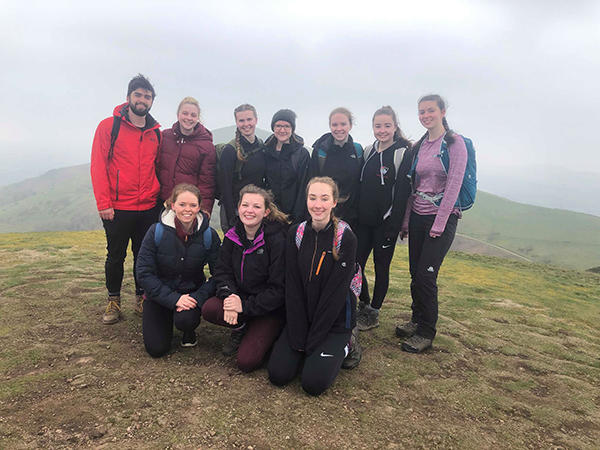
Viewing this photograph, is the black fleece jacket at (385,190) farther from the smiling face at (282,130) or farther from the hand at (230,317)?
the hand at (230,317)

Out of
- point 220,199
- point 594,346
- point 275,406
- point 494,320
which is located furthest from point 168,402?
point 594,346

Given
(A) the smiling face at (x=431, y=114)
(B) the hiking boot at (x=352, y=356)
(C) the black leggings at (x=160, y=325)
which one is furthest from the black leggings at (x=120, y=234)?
(A) the smiling face at (x=431, y=114)

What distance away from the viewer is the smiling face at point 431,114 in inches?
249

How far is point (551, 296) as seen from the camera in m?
14.4

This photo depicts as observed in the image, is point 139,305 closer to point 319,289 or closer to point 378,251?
point 319,289

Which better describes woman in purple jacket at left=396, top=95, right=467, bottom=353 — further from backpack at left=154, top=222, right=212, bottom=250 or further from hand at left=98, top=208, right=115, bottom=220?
hand at left=98, top=208, right=115, bottom=220

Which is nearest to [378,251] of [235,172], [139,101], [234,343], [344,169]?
[344,169]

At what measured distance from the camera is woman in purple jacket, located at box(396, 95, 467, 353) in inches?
243

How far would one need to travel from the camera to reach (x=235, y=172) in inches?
300

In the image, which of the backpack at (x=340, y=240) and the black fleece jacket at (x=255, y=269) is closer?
the backpack at (x=340, y=240)

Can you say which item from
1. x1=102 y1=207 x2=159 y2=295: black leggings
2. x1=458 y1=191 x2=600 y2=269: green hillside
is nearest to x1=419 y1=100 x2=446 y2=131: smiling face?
x1=102 y1=207 x2=159 y2=295: black leggings

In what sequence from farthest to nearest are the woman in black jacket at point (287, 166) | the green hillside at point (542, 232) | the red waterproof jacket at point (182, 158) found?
the green hillside at point (542, 232)
the woman in black jacket at point (287, 166)
the red waterproof jacket at point (182, 158)

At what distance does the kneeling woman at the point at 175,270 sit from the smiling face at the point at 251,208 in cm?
102

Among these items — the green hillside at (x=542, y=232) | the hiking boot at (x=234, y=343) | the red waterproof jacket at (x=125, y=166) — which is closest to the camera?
the hiking boot at (x=234, y=343)
